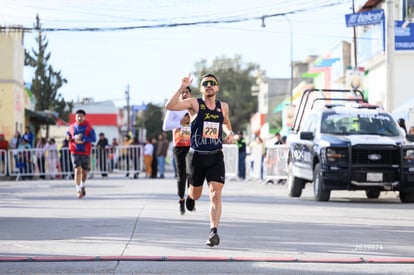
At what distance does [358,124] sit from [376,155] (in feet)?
3.65

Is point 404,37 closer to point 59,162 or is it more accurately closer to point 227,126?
point 59,162

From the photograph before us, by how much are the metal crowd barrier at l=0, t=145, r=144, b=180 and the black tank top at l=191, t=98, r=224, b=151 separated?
1036 inches

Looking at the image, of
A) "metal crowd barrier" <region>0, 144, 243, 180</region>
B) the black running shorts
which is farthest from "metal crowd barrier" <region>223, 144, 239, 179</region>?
the black running shorts

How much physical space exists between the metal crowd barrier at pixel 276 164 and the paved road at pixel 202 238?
11805mm

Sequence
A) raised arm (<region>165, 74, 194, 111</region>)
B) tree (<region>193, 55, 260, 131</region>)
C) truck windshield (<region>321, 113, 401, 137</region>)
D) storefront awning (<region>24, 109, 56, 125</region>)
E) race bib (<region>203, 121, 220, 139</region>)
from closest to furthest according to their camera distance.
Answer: raised arm (<region>165, 74, 194, 111</region>) < race bib (<region>203, 121, 220, 139</region>) < truck windshield (<region>321, 113, 401, 137</region>) < storefront awning (<region>24, 109, 56, 125</region>) < tree (<region>193, 55, 260, 131</region>)

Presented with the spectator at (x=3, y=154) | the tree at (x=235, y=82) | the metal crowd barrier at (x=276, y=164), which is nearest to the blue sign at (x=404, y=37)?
the metal crowd barrier at (x=276, y=164)

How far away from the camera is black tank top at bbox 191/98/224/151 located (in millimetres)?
11656

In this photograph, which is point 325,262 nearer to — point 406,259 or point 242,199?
point 406,259

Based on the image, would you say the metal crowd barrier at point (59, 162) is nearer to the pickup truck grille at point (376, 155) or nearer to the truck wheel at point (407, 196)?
the truck wheel at point (407, 196)

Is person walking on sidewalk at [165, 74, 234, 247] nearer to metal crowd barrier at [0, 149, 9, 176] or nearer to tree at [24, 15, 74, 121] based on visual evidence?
metal crowd barrier at [0, 149, 9, 176]

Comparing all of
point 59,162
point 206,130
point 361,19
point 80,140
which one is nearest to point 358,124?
point 80,140

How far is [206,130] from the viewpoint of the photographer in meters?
11.7

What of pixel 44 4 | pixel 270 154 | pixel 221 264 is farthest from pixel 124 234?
pixel 270 154

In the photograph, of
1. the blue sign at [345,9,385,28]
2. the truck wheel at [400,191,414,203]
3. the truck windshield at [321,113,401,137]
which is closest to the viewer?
the truck wheel at [400,191,414,203]
